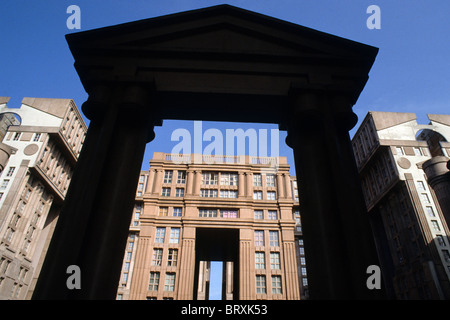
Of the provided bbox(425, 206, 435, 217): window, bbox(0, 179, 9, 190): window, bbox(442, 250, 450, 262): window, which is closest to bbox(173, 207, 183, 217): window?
bbox(0, 179, 9, 190): window

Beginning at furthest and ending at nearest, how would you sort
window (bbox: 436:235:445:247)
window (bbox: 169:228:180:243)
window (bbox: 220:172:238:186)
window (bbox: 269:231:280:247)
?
window (bbox: 220:172:238:186)
window (bbox: 269:231:280:247)
window (bbox: 169:228:180:243)
window (bbox: 436:235:445:247)

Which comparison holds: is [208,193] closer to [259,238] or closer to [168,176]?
[168,176]

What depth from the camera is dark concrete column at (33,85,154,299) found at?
27.1 feet

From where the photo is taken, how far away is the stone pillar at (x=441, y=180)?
29.5 metres

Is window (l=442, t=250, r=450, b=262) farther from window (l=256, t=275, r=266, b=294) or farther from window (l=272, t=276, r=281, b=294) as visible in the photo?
window (l=256, t=275, r=266, b=294)

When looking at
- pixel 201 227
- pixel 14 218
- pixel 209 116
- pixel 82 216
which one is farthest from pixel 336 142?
pixel 14 218

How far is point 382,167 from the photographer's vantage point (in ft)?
253

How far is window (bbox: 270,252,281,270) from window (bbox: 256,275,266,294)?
3332 millimetres

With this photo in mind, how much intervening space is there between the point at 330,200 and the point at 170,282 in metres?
61.5

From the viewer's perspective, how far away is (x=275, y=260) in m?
68.6

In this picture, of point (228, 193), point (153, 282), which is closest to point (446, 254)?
point (228, 193)
